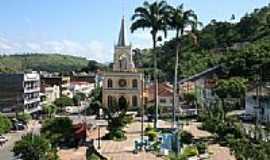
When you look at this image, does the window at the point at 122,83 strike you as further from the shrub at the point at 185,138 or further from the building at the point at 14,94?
the shrub at the point at 185,138

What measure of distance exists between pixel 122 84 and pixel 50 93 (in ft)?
107

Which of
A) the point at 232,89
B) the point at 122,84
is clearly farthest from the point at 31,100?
the point at 232,89

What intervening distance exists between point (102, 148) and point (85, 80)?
118 meters

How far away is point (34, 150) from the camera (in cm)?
3297

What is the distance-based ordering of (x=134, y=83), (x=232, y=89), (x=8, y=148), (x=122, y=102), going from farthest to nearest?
(x=134, y=83), (x=122, y=102), (x=232, y=89), (x=8, y=148)

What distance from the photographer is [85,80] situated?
15950 centimetres

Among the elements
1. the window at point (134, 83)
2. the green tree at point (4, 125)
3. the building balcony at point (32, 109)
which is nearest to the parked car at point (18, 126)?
the green tree at point (4, 125)

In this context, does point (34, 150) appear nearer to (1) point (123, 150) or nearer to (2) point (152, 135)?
(1) point (123, 150)

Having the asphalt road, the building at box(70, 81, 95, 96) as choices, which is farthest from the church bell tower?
the building at box(70, 81, 95, 96)

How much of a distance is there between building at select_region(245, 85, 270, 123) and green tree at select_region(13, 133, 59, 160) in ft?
100

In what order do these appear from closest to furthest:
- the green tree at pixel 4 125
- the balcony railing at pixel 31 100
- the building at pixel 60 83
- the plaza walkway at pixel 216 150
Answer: the plaza walkway at pixel 216 150 → the green tree at pixel 4 125 → the balcony railing at pixel 31 100 → the building at pixel 60 83

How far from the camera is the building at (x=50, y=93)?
102 m

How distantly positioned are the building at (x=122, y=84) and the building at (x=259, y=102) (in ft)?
53.8

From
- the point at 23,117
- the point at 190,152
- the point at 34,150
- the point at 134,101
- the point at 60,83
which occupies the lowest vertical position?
the point at 190,152
